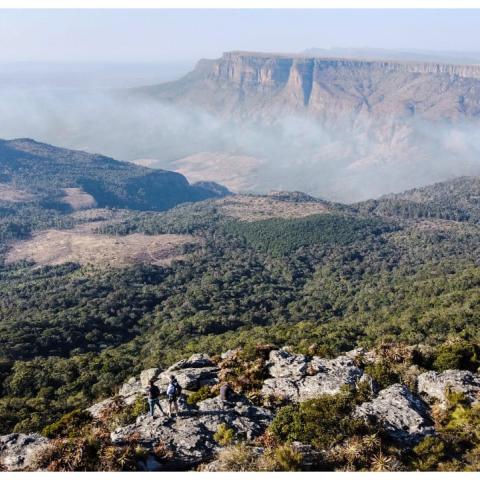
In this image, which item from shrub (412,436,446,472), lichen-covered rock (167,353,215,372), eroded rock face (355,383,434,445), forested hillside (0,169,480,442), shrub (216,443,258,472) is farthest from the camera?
forested hillside (0,169,480,442)

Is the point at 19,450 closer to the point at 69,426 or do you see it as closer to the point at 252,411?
the point at 69,426

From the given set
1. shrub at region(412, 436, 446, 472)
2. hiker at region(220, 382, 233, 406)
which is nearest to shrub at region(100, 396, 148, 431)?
hiker at region(220, 382, 233, 406)

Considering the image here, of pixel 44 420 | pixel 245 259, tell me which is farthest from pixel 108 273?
pixel 44 420

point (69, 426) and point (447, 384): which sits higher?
point (447, 384)

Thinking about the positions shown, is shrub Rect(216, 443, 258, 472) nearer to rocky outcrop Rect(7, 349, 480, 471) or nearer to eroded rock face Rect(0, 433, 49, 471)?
rocky outcrop Rect(7, 349, 480, 471)

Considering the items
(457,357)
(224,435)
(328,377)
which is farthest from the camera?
(457,357)

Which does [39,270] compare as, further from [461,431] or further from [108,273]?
[461,431]

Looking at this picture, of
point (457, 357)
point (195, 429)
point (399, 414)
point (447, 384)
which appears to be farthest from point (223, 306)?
point (195, 429)
